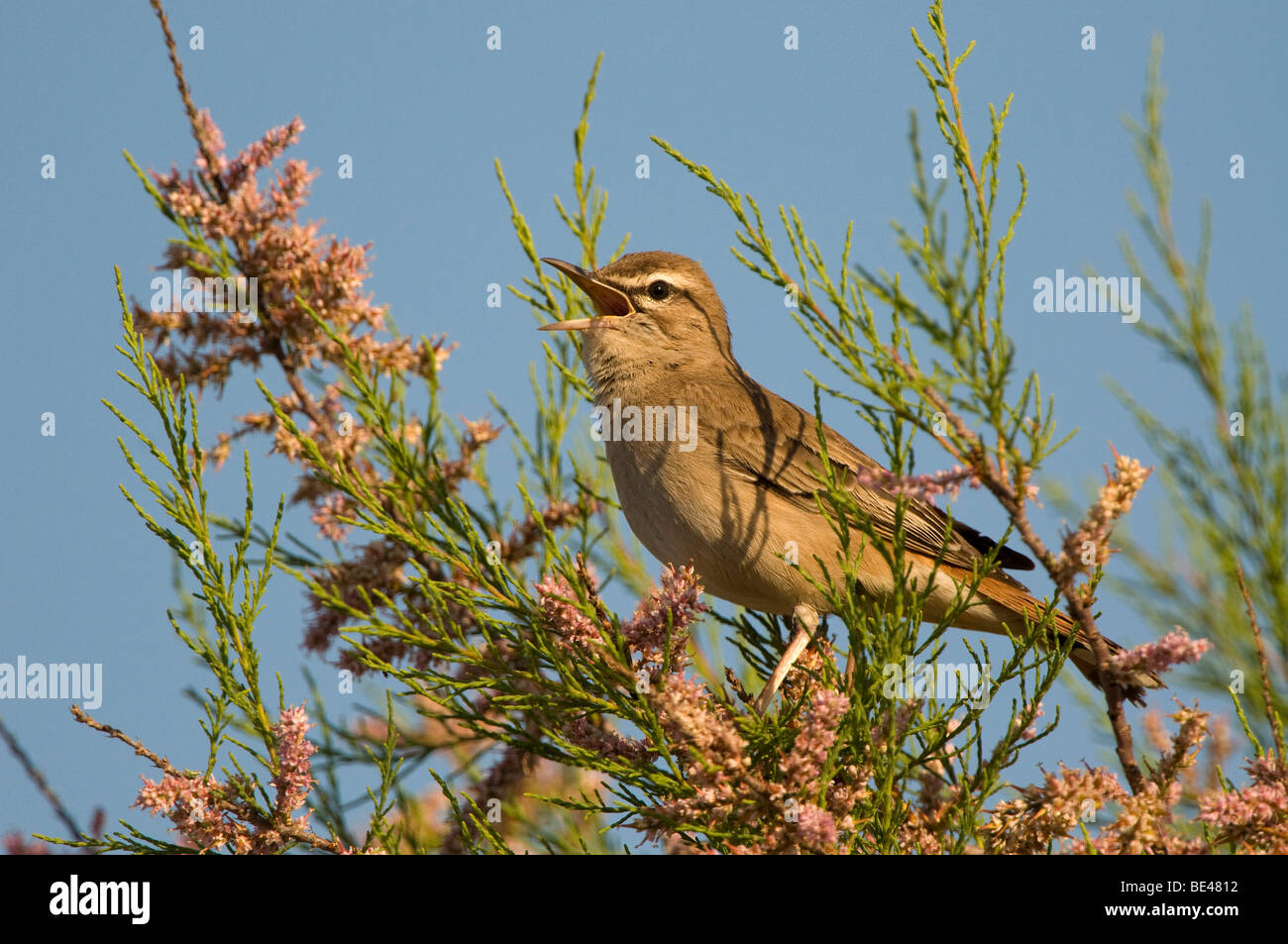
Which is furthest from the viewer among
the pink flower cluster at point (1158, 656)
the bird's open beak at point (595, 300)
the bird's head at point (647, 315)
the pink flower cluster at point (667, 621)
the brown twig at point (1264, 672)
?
the bird's head at point (647, 315)

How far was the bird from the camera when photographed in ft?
19.0

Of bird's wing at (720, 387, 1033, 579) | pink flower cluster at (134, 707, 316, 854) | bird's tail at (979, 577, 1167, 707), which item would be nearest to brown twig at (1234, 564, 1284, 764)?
bird's tail at (979, 577, 1167, 707)

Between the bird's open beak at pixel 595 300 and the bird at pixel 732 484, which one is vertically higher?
the bird's open beak at pixel 595 300

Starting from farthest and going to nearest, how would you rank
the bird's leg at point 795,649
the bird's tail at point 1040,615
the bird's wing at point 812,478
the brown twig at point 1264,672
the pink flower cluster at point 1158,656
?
the bird's wing at point 812,478
the bird's leg at point 795,649
the bird's tail at point 1040,615
the brown twig at point 1264,672
the pink flower cluster at point 1158,656

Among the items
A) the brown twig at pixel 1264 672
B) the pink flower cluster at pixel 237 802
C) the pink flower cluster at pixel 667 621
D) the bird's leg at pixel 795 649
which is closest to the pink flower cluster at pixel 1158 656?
the brown twig at pixel 1264 672

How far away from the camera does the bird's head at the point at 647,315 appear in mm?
6660

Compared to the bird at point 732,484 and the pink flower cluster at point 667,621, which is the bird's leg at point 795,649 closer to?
the bird at point 732,484

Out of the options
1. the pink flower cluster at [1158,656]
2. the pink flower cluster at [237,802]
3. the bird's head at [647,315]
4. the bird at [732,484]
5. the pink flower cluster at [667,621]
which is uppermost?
the bird's head at [647,315]

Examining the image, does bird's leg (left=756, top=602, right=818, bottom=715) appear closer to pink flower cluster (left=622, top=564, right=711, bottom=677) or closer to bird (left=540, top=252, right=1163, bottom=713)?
bird (left=540, top=252, right=1163, bottom=713)

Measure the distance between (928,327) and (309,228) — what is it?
324cm

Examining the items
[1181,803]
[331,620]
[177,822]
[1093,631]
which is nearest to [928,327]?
[1093,631]

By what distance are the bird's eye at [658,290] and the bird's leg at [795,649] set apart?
A: 222cm

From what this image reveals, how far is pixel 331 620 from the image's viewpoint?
5.79 meters

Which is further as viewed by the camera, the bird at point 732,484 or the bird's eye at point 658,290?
the bird's eye at point 658,290
